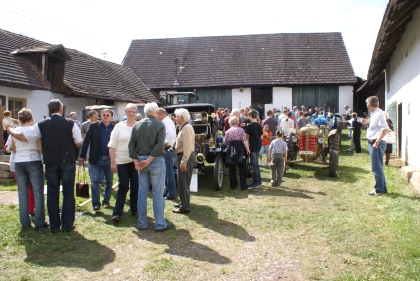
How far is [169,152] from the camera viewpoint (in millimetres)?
8180

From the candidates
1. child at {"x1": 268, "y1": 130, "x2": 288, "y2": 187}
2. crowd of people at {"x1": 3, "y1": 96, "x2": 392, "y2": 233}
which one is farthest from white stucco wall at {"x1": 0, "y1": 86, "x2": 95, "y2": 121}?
child at {"x1": 268, "y1": 130, "x2": 288, "y2": 187}

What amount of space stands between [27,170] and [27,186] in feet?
0.98

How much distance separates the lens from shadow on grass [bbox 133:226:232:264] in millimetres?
4806

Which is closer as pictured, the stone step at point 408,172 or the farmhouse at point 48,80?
the stone step at point 408,172

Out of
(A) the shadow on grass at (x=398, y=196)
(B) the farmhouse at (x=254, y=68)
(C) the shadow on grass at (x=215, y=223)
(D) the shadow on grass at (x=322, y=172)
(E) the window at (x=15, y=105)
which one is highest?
(B) the farmhouse at (x=254, y=68)

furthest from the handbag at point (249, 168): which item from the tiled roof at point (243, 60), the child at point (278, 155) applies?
the tiled roof at point (243, 60)

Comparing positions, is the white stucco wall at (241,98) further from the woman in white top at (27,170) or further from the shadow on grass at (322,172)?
the woman in white top at (27,170)

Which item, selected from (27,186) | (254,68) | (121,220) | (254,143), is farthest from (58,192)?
(254,68)

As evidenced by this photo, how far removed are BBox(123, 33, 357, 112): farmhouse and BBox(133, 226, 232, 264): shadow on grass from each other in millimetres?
24420

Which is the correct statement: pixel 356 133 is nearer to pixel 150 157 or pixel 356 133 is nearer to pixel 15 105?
pixel 150 157

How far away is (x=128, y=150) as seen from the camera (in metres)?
6.19

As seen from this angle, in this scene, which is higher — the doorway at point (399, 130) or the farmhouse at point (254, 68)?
the farmhouse at point (254, 68)

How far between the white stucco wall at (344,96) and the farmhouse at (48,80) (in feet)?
47.0

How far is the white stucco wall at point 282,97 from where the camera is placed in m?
29.4
